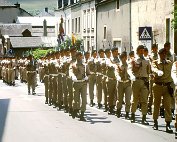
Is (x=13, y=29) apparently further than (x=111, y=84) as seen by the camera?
Yes

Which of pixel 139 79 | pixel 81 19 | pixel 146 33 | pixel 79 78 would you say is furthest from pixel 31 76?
pixel 81 19

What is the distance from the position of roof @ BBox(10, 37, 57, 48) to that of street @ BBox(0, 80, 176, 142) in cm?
8205

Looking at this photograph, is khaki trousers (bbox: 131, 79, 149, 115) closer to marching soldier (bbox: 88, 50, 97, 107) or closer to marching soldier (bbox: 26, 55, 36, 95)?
marching soldier (bbox: 88, 50, 97, 107)

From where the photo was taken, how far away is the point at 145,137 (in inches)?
452

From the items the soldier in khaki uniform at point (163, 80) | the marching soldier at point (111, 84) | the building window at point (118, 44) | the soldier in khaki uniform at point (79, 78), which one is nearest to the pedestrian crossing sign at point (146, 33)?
the marching soldier at point (111, 84)

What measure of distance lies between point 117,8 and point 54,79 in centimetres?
2073

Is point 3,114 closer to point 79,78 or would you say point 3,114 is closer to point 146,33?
point 79,78

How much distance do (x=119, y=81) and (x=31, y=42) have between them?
87932mm

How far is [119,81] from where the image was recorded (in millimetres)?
14750

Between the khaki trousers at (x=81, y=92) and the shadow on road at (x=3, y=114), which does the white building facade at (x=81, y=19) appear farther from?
the khaki trousers at (x=81, y=92)

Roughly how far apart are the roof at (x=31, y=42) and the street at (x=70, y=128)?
269 ft

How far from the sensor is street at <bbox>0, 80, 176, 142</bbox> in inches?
451

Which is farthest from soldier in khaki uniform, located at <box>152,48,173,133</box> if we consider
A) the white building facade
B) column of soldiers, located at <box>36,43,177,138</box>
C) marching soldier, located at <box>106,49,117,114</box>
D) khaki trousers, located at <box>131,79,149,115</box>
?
the white building facade

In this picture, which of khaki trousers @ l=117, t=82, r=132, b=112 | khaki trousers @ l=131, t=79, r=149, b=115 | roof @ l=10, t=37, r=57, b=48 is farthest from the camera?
roof @ l=10, t=37, r=57, b=48
